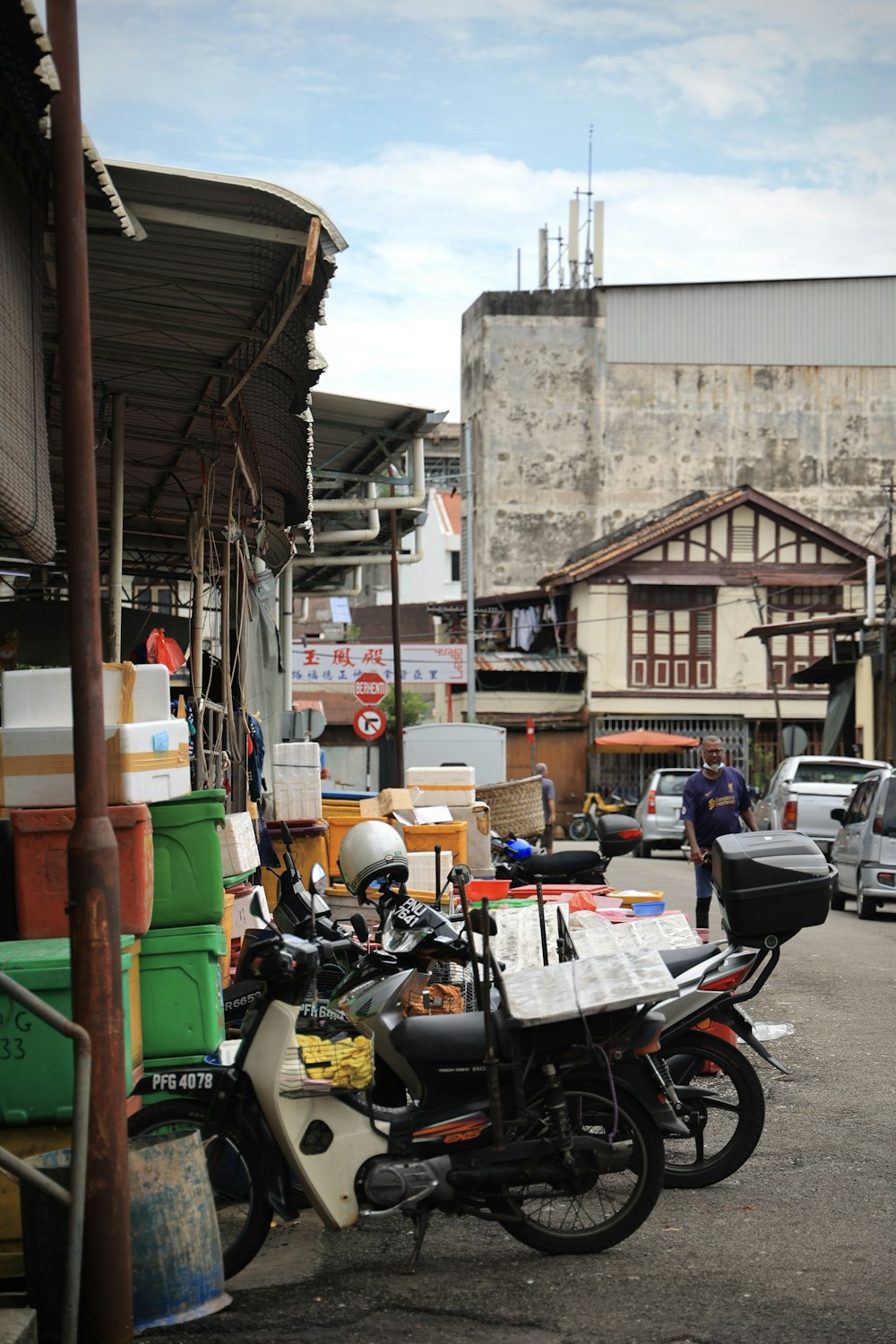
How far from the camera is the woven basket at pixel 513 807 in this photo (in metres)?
15.3

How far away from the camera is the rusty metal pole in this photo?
4.31m

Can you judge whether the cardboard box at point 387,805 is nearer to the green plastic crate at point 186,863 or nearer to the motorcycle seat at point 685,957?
the motorcycle seat at point 685,957

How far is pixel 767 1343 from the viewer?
14.6 feet

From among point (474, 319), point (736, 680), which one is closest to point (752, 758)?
point (736, 680)

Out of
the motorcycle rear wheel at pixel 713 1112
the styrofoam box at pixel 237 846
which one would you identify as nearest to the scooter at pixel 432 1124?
the motorcycle rear wheel at pixel 713 1112

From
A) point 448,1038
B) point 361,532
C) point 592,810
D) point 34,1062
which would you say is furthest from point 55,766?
point 592,810

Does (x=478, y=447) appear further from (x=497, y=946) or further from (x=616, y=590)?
(x=497, y=946)

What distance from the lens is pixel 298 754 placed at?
446 inches

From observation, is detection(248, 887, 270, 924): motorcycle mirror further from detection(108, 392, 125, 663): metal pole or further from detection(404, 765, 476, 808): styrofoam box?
detection(404, 765, 476, 808): styrofoam box

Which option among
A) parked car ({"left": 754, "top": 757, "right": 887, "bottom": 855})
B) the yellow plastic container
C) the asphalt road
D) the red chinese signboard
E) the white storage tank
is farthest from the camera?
the white storage tank

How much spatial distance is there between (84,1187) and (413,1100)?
1.60 meters

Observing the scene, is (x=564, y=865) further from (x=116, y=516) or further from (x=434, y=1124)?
(x=434, y=1124)

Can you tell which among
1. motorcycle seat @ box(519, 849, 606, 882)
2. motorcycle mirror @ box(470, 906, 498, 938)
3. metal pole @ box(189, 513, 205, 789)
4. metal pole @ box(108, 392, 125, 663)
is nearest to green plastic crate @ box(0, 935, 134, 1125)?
motorcycle mirror @ box(470, 906, 498, 938)

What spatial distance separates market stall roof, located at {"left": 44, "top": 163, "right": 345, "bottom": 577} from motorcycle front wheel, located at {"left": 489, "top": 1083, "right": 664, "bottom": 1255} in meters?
3.45
